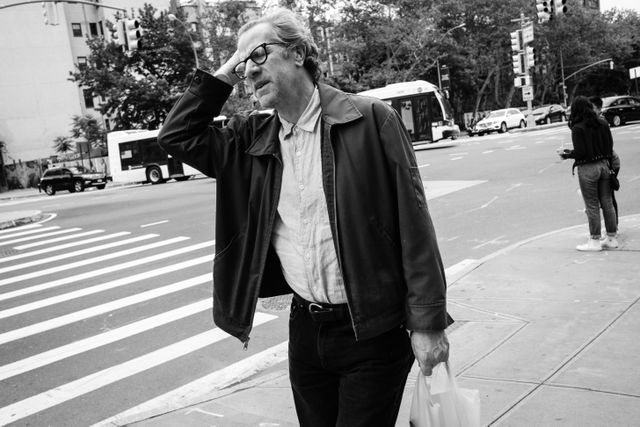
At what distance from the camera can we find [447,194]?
13734 millimetres

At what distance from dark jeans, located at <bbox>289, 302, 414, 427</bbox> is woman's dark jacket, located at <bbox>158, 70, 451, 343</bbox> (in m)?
0.10

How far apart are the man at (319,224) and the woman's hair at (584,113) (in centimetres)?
563

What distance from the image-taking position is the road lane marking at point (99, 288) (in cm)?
771

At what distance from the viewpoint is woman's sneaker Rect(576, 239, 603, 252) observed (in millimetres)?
7023

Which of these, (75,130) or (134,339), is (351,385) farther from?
(75,130)

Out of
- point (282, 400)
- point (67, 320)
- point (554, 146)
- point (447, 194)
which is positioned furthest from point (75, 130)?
point (282, 400)

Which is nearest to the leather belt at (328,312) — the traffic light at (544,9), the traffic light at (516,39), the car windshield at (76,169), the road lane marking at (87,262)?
the road lane marking at (87,262)

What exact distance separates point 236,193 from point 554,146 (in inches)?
853

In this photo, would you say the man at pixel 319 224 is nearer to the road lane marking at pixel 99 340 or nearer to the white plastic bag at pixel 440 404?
the white plastic bag at pixel 440 404

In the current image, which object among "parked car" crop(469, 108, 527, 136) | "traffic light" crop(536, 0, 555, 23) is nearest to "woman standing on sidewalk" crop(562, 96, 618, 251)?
"traffic light" crop(536, 0, 555, 23)

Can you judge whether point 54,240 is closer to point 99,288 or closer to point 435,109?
point 99,288

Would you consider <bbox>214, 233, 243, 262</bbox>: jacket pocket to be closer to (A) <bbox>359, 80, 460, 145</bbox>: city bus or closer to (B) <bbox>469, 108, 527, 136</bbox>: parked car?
(A) <bbox>359, 80, 460, 145</bbox>: city bus

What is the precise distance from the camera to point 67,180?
3397 centimetres

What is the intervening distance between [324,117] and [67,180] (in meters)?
34.7
